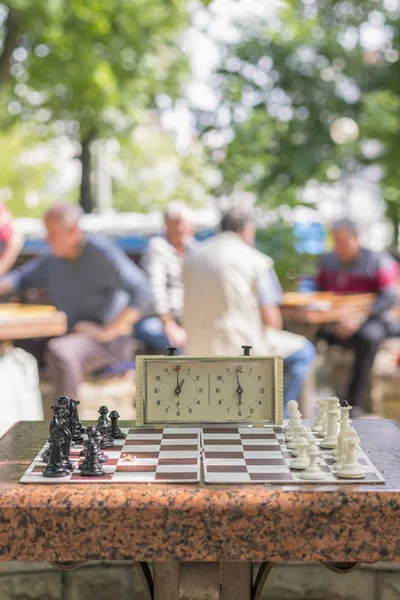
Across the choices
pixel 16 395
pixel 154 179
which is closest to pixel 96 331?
pixel 16 395

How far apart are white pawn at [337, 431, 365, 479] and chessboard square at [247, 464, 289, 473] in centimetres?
11

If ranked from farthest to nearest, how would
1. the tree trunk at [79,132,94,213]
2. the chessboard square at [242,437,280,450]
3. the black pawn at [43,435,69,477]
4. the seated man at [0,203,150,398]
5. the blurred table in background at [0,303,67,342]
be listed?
the tree trunk at [79,132,94,213] → the seated man at [0,203,150,398] → the blurred table in background at [0,303,67,342] → the chessboard square at [242,437,280,450] → the black pawn at [43,435,69,477]

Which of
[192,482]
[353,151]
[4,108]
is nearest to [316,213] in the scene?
[353,151]

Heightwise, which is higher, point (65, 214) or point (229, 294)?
point (65, 214)

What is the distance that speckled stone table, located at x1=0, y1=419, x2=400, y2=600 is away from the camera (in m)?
1.56

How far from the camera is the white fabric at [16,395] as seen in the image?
371cm

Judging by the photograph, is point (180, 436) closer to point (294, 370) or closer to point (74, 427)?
point (74, 427)

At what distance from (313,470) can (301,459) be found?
0.06 metres

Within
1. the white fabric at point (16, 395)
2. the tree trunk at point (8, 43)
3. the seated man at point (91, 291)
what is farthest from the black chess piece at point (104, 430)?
the tree trunk at point (8, 43)

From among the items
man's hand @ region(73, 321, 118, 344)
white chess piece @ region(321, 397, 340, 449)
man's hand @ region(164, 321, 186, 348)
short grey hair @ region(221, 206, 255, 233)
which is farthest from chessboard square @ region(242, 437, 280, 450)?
man's hand @ region(164, 321, 186, 348)

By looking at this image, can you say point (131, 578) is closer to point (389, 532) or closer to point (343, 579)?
point (343, 579)

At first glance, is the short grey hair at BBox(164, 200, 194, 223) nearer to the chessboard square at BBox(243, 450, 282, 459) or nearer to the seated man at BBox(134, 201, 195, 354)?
the seated man at BBox(134, 201, 195, 354)

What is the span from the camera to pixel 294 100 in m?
12.4

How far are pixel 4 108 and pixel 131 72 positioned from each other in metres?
2.91
